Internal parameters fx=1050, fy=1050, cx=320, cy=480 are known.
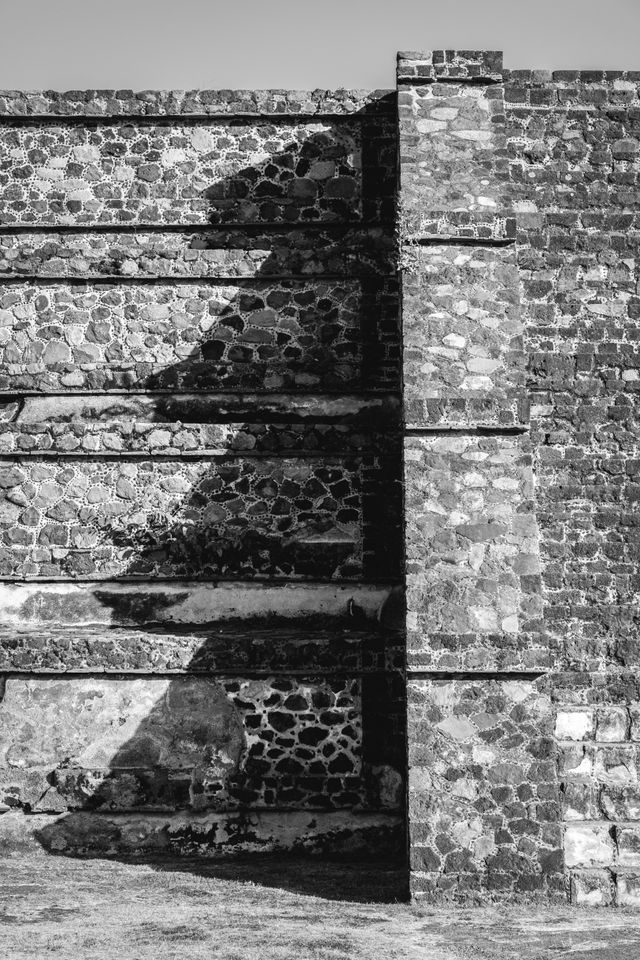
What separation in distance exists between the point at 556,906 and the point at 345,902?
3.87ft

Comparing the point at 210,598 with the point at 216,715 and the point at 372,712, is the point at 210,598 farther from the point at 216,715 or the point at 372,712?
the point at 372,712

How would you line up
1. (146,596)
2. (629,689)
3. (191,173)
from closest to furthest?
1. (629,689)
2. (146,596)
3. (191,173)

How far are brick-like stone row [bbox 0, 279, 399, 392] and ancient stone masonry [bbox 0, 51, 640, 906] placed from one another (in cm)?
2

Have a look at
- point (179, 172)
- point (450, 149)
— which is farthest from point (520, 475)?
point (179, 172)

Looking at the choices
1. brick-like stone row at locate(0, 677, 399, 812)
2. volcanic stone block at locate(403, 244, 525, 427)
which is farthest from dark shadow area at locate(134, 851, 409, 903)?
volcanic stone block at locate(403, 244, 525, 427)

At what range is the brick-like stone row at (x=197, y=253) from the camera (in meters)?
8.07

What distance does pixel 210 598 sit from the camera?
24.6 feet

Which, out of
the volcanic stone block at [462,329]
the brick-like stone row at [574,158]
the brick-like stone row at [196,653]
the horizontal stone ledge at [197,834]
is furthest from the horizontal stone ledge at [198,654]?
the brick-like stone row at [574,158]

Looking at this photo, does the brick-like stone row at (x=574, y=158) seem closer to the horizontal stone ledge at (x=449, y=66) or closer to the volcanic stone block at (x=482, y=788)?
the horizontal stone ledge at (x=449, y=66)

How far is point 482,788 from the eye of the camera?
598cm

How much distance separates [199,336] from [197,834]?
11.9 ft

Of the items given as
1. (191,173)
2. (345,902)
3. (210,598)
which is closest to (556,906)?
(345,902)

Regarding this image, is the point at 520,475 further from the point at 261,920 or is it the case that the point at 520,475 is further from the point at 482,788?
the point at 261,920

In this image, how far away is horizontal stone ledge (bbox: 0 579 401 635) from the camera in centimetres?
744
